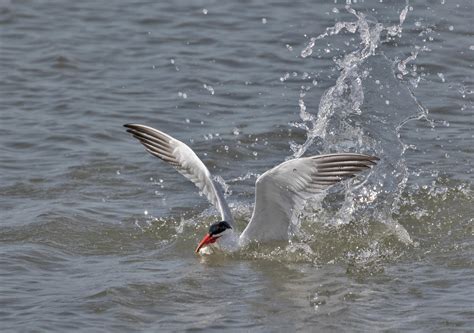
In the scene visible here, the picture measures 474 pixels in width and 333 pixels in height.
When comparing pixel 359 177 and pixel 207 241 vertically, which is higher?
pixel 359 177

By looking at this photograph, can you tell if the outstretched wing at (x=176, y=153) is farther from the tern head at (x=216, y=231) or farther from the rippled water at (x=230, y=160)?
the rippled water at (x=230, y=160)

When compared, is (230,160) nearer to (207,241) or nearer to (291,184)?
(207,241)

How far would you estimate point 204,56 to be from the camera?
15.4 meters

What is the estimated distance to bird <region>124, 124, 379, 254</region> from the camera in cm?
891

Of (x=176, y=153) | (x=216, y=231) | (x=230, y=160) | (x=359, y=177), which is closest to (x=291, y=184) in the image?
(x=216, y=231)

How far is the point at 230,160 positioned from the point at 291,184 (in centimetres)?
294

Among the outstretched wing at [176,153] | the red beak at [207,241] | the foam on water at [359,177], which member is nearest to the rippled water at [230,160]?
the foam on water at [359,177]

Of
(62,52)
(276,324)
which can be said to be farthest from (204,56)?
(276,324)

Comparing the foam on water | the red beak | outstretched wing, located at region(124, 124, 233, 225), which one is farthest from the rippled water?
outstretched wing, located at region(124, 124, 233, 225)

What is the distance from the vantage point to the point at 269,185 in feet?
29.6

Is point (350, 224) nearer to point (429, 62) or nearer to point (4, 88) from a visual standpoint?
point (429, 62)

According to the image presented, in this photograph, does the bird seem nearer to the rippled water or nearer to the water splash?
the rippled water

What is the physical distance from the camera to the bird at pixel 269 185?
29.2 feet

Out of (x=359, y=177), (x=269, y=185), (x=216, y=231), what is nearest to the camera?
(x=269, y=185)
